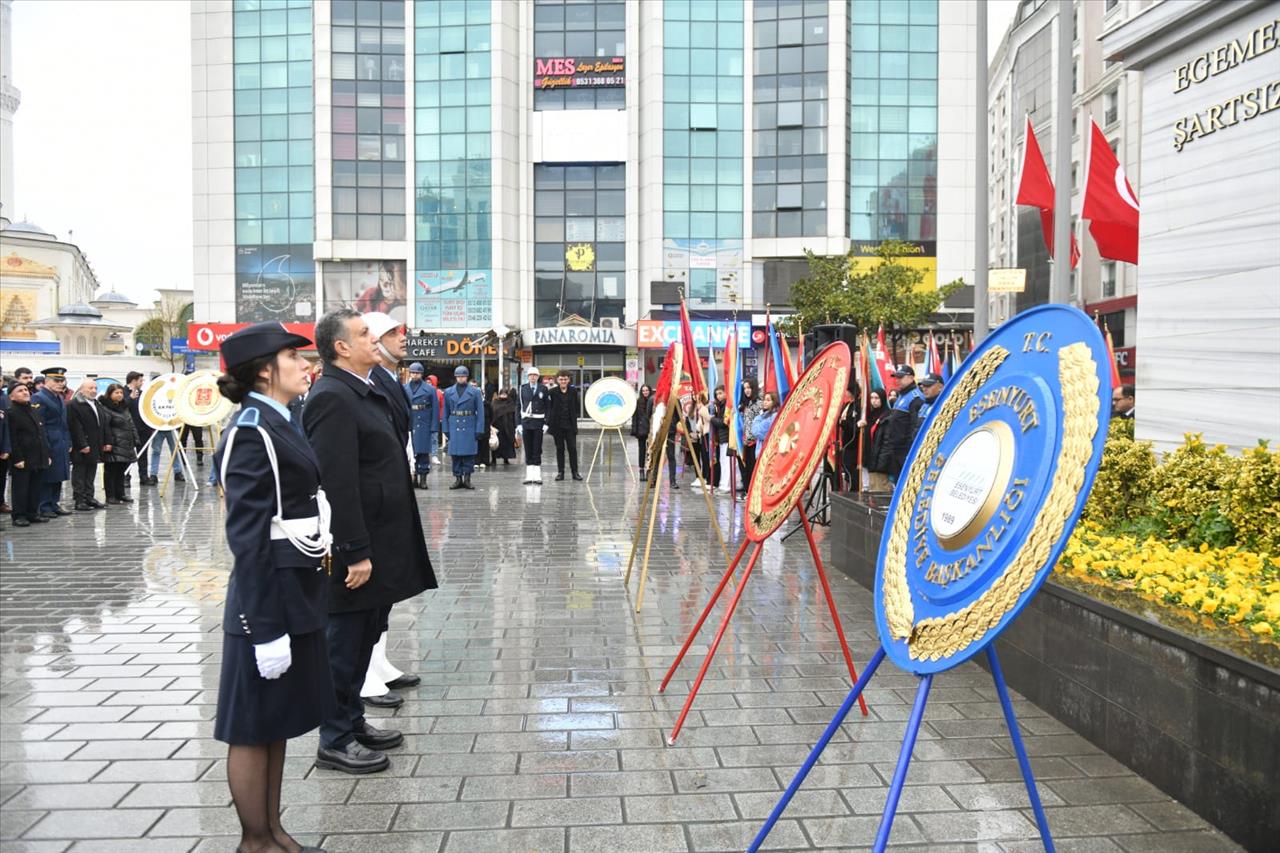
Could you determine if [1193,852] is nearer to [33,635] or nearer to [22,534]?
[33,635]

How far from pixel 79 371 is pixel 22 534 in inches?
1819

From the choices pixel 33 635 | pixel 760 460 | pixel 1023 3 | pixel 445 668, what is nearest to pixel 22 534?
pixel 33 635

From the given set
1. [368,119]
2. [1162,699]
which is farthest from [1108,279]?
[1162,699]

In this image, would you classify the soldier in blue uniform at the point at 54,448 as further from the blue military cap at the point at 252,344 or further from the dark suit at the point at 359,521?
the blue military cap at the point at 252,344

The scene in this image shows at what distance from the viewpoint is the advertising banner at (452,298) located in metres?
47.8

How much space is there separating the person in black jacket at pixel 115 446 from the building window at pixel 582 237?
111 ft

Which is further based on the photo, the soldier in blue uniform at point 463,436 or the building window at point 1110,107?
the building window at point 1110,107

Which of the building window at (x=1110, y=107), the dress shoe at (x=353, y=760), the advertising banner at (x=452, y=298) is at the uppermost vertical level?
the building window at (x=1110, y=107)

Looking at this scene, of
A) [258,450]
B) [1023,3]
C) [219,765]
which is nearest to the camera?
[258,450]

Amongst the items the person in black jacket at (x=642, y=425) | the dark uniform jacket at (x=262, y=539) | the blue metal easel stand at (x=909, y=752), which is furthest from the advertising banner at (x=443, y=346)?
the blue metal easel stand at (x=909, y=752)

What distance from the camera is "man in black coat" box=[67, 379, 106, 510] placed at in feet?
47.4

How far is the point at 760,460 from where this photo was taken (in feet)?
18.2

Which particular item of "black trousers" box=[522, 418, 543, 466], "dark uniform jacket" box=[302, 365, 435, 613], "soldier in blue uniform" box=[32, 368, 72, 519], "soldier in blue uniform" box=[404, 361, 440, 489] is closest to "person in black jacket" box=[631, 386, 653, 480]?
"black trousers" box=[522, 418, 543, 466]

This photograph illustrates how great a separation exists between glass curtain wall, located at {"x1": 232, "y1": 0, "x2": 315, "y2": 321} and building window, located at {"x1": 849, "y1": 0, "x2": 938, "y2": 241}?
84.0 feet
